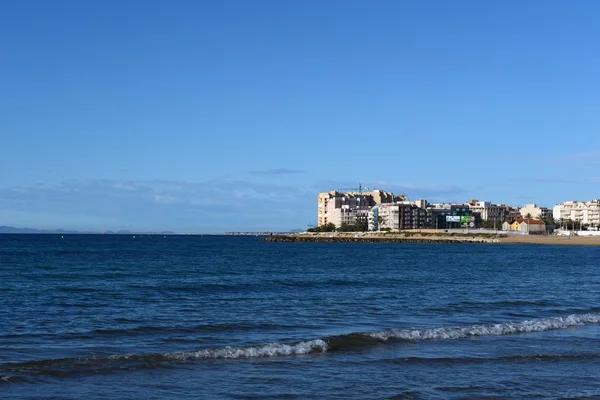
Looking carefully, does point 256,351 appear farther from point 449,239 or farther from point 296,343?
point 449,239

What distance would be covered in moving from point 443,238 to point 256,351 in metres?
138

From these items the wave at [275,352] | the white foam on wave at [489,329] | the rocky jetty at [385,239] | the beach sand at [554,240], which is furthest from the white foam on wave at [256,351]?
the rocky jetty at [385,239]

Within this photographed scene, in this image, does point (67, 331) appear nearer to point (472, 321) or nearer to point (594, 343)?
point (472, 321)

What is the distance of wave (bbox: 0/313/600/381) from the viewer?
14.1 metres

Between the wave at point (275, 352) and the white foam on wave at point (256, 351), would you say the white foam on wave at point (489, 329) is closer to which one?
the wave at point (275, 352)

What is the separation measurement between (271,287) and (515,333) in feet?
53.0

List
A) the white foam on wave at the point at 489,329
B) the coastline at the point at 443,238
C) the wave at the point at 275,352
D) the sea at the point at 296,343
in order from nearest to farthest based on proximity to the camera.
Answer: the sea at the point at 296,343
the wave at the point at 275,352
the white foam on wave at the point at 489,329
the coastline at the point at 443,238

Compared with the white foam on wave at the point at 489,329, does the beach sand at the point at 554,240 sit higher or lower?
higher

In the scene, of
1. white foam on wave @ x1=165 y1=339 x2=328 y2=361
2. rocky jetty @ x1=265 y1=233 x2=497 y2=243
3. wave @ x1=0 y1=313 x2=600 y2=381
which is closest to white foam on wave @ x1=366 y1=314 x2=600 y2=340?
wave @ x1=0 y1=313 x2=600 y2=381

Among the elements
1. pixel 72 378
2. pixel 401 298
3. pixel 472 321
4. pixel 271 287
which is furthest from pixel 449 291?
pixel 72 378

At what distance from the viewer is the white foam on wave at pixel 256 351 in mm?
15508

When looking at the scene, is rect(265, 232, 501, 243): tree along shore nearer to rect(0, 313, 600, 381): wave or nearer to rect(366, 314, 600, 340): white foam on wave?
rect(366, 314, 600, 340): white foam on wave

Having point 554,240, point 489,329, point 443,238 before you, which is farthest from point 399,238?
point 489,329

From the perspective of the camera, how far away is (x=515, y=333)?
19.5m
